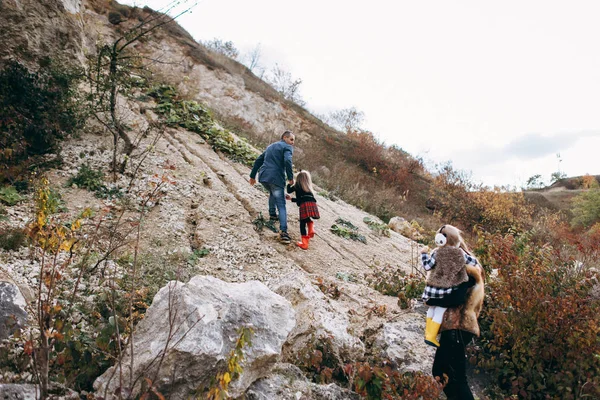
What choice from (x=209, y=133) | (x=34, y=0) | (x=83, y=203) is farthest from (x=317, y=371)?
(x=34, y=0)

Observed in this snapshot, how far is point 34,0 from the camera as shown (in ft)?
24.5

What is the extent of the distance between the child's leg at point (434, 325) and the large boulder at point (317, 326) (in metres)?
0.76

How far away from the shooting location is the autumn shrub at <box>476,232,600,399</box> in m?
3.37

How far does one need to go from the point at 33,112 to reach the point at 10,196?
2.29 meters

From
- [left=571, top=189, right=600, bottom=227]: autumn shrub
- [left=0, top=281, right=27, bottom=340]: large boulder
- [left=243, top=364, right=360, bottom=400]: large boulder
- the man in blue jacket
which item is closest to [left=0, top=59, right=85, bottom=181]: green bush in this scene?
[left=0, top=281, right=27, bottom=340]: large boulder

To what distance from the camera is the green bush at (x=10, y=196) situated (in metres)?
5.45

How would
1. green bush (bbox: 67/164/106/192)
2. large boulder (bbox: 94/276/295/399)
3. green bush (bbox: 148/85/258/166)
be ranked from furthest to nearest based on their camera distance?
green bush (bbox: 148/85/258/166) → green bush (bbox: 67/164/106/192) → large boulder (bbox: 94/276/295/399)

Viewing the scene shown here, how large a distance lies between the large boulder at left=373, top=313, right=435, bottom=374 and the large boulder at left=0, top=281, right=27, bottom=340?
3.37m

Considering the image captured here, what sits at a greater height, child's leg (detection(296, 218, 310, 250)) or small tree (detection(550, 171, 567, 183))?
small tree (detection(550, 171, 567, 183))

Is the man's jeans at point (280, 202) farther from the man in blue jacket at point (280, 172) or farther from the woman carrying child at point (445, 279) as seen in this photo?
the woman carrying child at point (445, 279)

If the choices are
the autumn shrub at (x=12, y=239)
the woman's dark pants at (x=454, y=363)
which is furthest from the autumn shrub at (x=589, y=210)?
the autumn shrub at (x=12, y=239)

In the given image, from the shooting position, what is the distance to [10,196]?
5523 mm

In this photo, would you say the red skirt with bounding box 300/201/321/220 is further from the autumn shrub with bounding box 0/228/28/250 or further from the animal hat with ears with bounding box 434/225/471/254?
the autumn shrub with bounding box 0/228/28/250

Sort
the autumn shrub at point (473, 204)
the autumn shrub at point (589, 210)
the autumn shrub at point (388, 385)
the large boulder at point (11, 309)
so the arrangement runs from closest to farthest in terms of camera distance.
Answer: the large boulder at point (11, 309) → the autumn shrub at point (388, 385) → the autumn shrub at point (473, 204) → the autumn shrub at point (589, 210)
